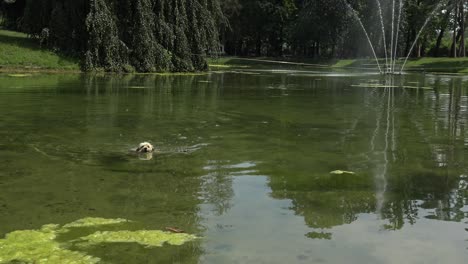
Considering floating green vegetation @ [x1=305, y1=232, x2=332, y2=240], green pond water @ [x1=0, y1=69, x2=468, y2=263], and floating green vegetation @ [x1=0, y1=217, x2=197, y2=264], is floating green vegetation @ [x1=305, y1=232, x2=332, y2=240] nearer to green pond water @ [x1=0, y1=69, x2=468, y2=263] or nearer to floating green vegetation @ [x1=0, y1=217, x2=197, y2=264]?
green pond water @ [x1=0, y1=69, x2=468, y2=263]

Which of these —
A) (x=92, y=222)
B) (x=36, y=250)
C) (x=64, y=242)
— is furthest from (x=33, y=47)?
(x=36, y=250)

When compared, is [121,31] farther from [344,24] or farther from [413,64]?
[344,24]

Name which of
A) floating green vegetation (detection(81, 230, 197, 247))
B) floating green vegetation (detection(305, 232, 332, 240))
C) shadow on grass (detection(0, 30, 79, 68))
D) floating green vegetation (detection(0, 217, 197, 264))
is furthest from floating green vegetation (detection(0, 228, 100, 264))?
shadow on grass (detection(0, 30, 79, 68))

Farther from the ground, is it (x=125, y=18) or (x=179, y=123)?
(x=125, y=18)

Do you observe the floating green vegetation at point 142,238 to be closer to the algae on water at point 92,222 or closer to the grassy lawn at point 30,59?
the algae on water at point 92,222

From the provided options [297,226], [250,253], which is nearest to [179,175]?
[297,226]

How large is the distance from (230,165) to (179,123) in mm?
3628

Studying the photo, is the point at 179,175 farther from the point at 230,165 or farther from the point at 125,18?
the point at 125,18

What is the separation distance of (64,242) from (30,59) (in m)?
23.6

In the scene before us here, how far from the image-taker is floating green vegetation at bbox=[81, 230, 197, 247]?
422 centimetres

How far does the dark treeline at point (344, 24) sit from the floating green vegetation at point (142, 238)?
46322mm

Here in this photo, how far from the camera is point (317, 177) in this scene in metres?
6.34

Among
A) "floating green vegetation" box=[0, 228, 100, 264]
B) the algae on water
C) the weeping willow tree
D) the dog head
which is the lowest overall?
"floating green vegetation" box=[0, 228, 100, 264]

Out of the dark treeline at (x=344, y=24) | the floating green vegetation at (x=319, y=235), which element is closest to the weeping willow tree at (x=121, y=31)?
the dark treeline at (x=344, y=24)
